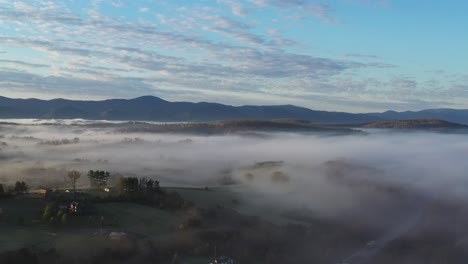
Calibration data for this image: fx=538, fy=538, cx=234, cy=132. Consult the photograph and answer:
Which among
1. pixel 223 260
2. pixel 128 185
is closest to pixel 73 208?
pixel 128 185

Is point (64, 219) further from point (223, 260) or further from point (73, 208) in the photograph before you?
point (223, 260)

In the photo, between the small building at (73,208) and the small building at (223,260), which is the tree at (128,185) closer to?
the small building at (73,208)

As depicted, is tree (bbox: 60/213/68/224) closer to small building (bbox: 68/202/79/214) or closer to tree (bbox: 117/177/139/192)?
small building (bbox: 68/202/79/214)

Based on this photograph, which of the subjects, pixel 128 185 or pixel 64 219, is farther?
pixel 128 185

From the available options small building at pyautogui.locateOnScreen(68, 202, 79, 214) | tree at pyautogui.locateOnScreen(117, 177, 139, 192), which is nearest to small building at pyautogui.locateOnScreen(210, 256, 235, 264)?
A: small building at pyautogui.locateOnScreen(68, 202, 79, 214)

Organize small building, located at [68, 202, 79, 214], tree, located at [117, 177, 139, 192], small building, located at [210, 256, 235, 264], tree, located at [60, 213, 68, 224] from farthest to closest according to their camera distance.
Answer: tree, located at [117, 177, 139, 192], small building, located at [68, 202, 79, 214], tree, located at [60, 213, 68, 224], small building, located at [210, 256, 235, 264]

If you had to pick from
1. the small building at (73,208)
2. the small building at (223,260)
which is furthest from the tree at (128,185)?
the small building at (223,260)

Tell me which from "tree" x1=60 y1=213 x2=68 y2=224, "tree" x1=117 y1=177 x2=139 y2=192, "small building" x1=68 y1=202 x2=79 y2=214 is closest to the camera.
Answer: "tree" x1=60 y1=213 x2=68 y2=224

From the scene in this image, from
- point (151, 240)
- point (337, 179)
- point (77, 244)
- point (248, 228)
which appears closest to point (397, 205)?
point (337, 179)

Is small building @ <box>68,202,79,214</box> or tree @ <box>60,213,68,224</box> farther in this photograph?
small building @ <box>68,202,79,214</box>

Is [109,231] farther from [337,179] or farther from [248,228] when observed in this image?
[337,179]

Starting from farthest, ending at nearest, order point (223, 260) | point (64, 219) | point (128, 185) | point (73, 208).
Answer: point (128, 185), point (73, 208), point (64, 219), point (223, 260)
